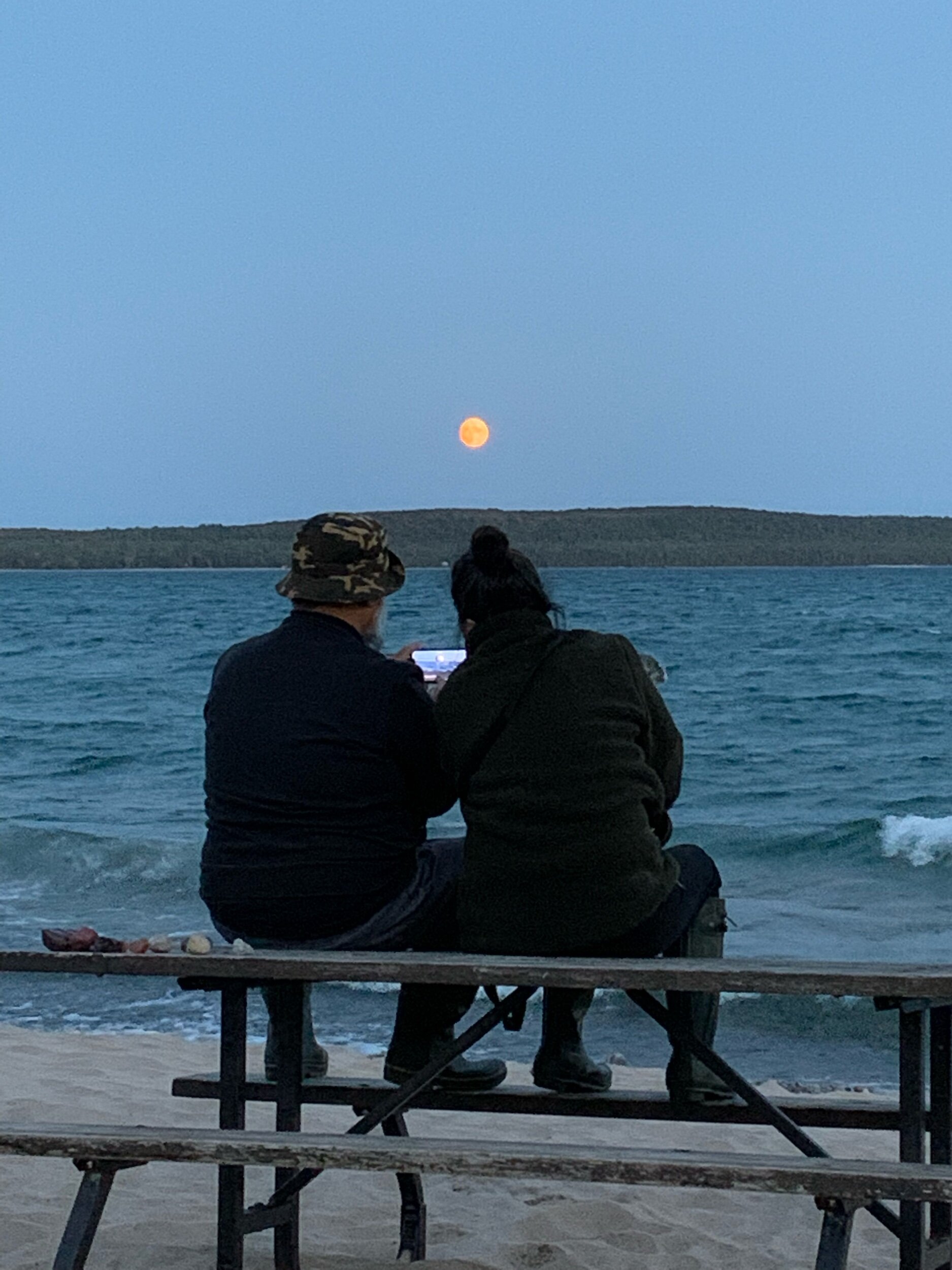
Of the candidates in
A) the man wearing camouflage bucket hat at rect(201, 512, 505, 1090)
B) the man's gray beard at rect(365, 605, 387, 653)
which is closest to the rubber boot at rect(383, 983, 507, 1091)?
the man wearing camouflage bucket hat at rect(201, 512, 505, 1090)

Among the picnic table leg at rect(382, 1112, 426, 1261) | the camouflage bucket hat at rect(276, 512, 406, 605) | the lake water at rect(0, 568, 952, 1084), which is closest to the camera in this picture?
the camouflage bucket hat at rect(276, 512, 406, 605)

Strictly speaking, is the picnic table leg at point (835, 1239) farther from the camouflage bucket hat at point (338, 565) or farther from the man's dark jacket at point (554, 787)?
the camouflage bucket hat at point (338, 565)

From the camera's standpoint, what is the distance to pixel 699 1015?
379cm

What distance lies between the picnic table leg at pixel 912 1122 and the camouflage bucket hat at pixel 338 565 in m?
1.40

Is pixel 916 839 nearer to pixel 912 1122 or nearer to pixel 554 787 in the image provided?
pixel 912 1122

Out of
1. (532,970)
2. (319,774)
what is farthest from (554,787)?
(319,774)

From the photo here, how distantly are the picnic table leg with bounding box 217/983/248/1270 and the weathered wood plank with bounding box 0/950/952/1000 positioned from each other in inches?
8.4

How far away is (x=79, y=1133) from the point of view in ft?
11.0

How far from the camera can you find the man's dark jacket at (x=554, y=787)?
3.45 m

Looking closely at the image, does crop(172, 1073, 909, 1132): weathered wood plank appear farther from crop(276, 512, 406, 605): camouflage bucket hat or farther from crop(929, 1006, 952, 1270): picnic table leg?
crop(276, 512, 406, 605): camouflage bucket hat

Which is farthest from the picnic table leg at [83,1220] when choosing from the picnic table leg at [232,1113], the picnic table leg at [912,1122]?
the picnic table leg at [912,1122]

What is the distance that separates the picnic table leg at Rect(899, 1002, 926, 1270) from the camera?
3357mm

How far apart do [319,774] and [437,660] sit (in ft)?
1.80

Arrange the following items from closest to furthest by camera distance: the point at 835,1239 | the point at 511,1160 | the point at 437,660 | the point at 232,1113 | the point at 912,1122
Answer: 1. the point at 511,1160
2. the point at 835,1239
3. the point at 912,1122
4. the point at 232,1113
5. the point at 437,660
